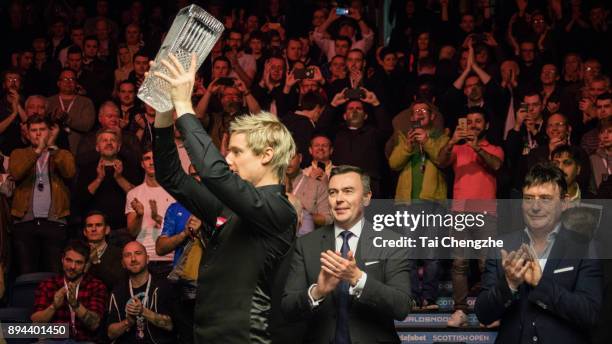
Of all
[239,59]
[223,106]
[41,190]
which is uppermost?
[239,59]

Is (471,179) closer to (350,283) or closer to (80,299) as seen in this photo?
(80,299)

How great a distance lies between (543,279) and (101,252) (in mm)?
4422

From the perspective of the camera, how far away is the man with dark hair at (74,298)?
8.32 meters

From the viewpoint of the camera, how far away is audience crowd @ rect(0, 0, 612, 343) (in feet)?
28.4

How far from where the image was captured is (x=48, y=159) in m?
9.94

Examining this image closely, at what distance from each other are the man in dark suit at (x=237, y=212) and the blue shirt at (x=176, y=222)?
4273 millimetres

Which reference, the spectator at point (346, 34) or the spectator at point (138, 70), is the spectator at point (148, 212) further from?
the spectator at point (346, 34)

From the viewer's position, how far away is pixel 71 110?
36.7ft

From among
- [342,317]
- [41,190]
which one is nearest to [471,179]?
[41,190]

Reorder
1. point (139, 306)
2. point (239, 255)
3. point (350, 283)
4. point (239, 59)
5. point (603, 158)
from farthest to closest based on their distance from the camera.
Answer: point (239, 59)
point (603, 158)
point (139, 306)
point (350, 283)
point (239, 255)

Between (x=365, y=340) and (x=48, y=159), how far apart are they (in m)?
5.19

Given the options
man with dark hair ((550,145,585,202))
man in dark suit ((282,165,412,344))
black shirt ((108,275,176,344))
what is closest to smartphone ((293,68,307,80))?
man with dark hair ((550,145,585,202))

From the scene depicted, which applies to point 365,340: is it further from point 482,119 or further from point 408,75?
point 408,75

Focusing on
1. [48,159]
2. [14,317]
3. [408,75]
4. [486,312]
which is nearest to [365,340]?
[486,312]
